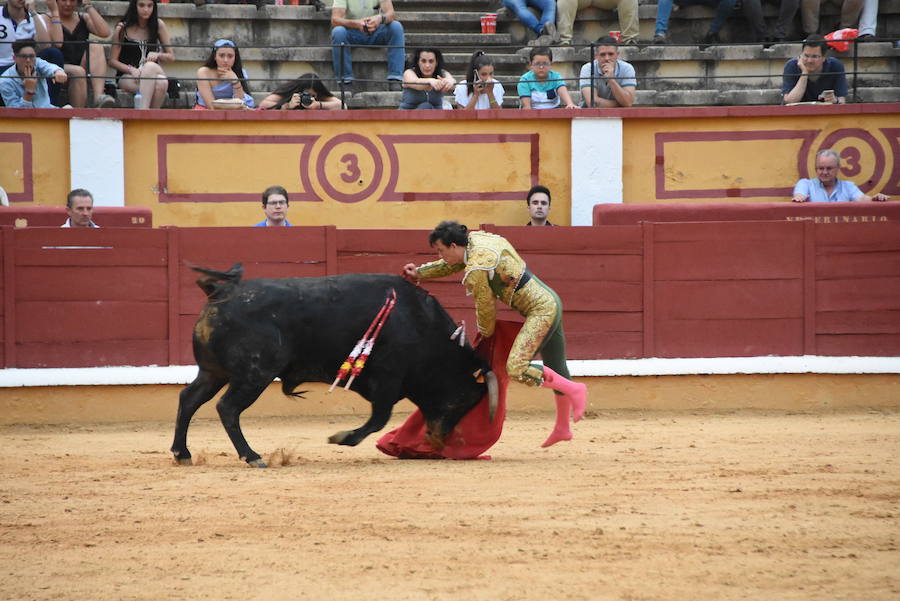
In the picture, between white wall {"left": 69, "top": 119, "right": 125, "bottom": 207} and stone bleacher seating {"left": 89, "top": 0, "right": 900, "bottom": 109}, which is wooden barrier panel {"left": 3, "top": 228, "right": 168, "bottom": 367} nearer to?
white wall {"left": 69, "top": 119, "right": 125, "bottom": 207}

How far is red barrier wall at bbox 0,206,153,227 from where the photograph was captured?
8234 millimetres

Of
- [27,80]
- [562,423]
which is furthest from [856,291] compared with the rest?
[27,80]

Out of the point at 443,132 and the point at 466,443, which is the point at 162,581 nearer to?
the point at 466,443

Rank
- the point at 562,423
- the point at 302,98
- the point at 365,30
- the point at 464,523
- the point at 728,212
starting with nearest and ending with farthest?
the point at 464,523 → the point at 562,423 → the point at 728,212 → the point at 302,98 → the point at 365,30

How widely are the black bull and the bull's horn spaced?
0.02 meters

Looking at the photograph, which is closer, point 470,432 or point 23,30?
point 470,432

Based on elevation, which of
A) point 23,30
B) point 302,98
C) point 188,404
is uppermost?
point 23,30

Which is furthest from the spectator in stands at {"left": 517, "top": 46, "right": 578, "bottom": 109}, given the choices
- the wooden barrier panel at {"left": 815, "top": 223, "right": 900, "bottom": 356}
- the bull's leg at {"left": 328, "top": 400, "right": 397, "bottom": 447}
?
the bull's leg at {"left": 328, "top": 400, "right": 397, "bottom": 447}

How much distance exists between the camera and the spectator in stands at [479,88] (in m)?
9.48

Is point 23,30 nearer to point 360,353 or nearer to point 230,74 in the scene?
point 230,74

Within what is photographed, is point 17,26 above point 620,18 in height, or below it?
below

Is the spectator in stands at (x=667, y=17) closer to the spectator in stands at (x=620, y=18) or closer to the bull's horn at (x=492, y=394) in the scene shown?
the spectator in stands at (x=620, y=18)

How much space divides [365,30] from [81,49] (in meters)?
2.33

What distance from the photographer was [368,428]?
18.6ft
